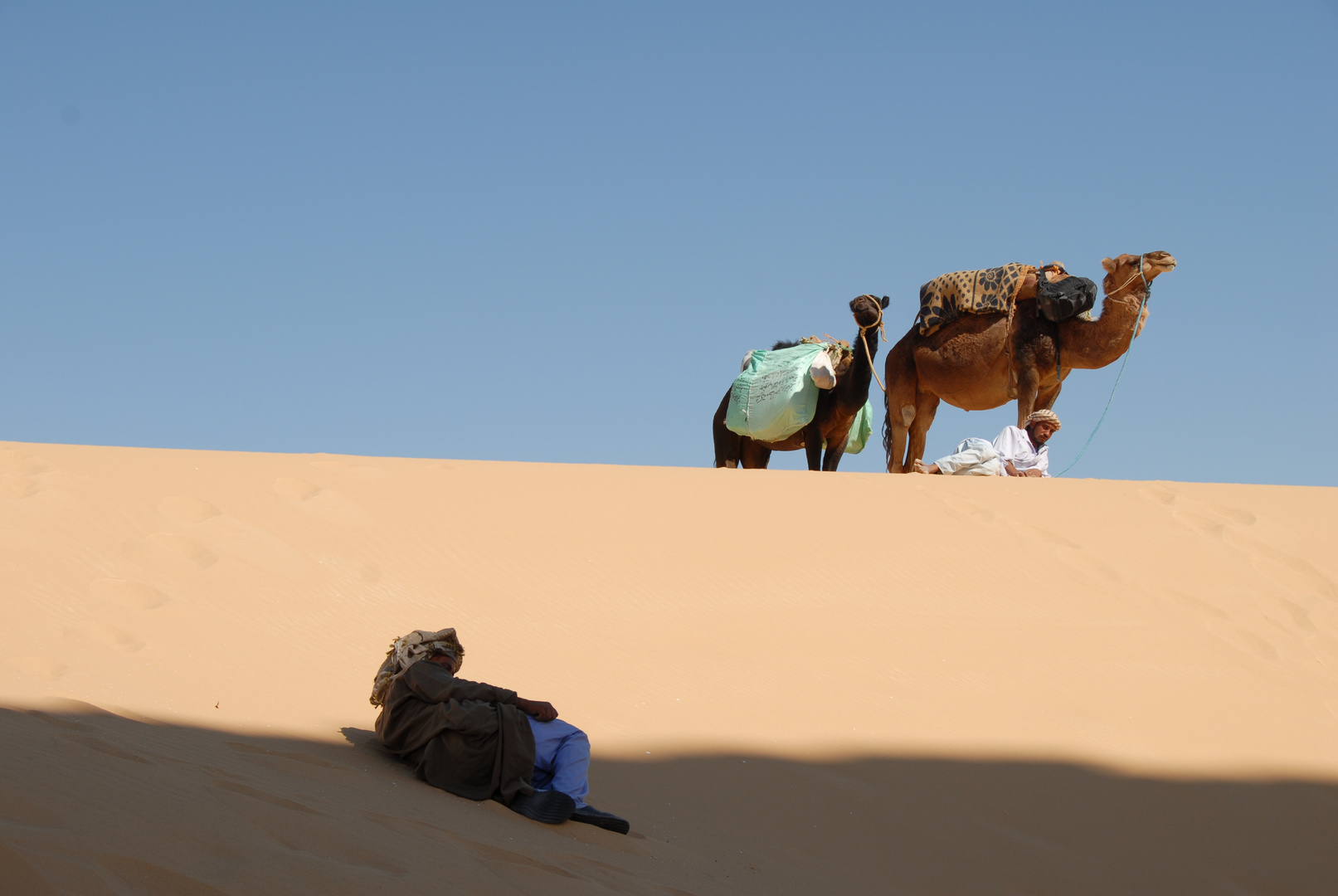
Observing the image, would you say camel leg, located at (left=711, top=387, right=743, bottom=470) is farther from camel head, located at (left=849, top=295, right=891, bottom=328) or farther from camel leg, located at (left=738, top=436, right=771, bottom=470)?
camel head, located at (left=849, top=295, right=891, bottom=328)

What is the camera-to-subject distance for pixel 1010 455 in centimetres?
988

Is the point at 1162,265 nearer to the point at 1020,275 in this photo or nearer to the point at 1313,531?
the point at 1020,275

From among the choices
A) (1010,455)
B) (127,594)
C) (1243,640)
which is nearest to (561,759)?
(127,594)

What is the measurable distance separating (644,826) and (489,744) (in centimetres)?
58

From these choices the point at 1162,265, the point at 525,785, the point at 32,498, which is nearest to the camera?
the point at 525,785

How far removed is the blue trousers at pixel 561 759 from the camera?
3.85m

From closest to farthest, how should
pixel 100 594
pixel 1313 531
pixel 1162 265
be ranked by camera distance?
1. pixel 100 594
2. pixel 1313 531
3. pixel 1162 265

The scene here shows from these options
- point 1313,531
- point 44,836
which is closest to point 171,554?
point 44,836

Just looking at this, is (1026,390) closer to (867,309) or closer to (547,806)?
(867,309)

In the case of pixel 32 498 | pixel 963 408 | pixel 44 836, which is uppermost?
pixel 963 408

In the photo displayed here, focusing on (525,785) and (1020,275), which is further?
(1020,275)

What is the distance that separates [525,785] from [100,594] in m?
2.74

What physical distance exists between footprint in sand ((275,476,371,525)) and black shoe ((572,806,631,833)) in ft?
12.0

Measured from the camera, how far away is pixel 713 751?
462 centimetres
